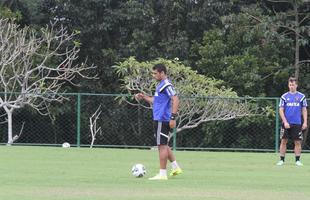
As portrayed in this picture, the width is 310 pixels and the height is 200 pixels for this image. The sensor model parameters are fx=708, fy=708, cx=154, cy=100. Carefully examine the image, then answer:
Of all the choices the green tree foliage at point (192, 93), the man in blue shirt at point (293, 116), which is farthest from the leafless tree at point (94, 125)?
the man in blue shirt at point (293, 116)

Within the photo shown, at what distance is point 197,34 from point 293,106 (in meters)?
15.3

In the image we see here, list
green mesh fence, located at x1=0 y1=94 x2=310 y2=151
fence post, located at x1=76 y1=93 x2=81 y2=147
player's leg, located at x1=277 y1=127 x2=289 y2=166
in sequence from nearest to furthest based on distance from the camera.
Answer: player's leg, located at x1=277 y1=127 x2=289 y2=166 < fence post, located at x1=76 y1=93 x2=81 y2=147 < green mesh fence, located at x1=0 y1=94 x2=310 y2=151

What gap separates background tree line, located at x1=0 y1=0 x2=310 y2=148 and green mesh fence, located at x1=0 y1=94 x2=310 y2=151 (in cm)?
238

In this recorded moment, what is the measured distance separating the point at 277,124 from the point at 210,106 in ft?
8.12

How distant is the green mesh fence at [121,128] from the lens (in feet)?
84.4

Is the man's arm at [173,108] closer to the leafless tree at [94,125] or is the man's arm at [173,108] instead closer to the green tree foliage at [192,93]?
the green tree foliage at [192,93]

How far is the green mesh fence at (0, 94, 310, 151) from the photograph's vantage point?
25.7 meters

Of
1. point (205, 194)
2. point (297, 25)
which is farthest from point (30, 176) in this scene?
point (297, 25)

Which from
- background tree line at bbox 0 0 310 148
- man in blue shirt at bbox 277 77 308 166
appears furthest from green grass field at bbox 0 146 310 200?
background tree line at bbox 0 0 310 148

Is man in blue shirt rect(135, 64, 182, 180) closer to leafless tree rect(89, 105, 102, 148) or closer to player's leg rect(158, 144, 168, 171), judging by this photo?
player's leg rect(158, 144, 168, 171)

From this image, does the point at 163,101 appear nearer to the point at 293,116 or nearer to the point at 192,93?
the point at 293,116

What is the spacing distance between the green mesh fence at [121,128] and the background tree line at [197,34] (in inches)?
93.7

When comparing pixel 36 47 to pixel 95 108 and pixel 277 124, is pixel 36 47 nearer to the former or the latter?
pixel 95 108

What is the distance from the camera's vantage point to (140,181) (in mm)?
11703
